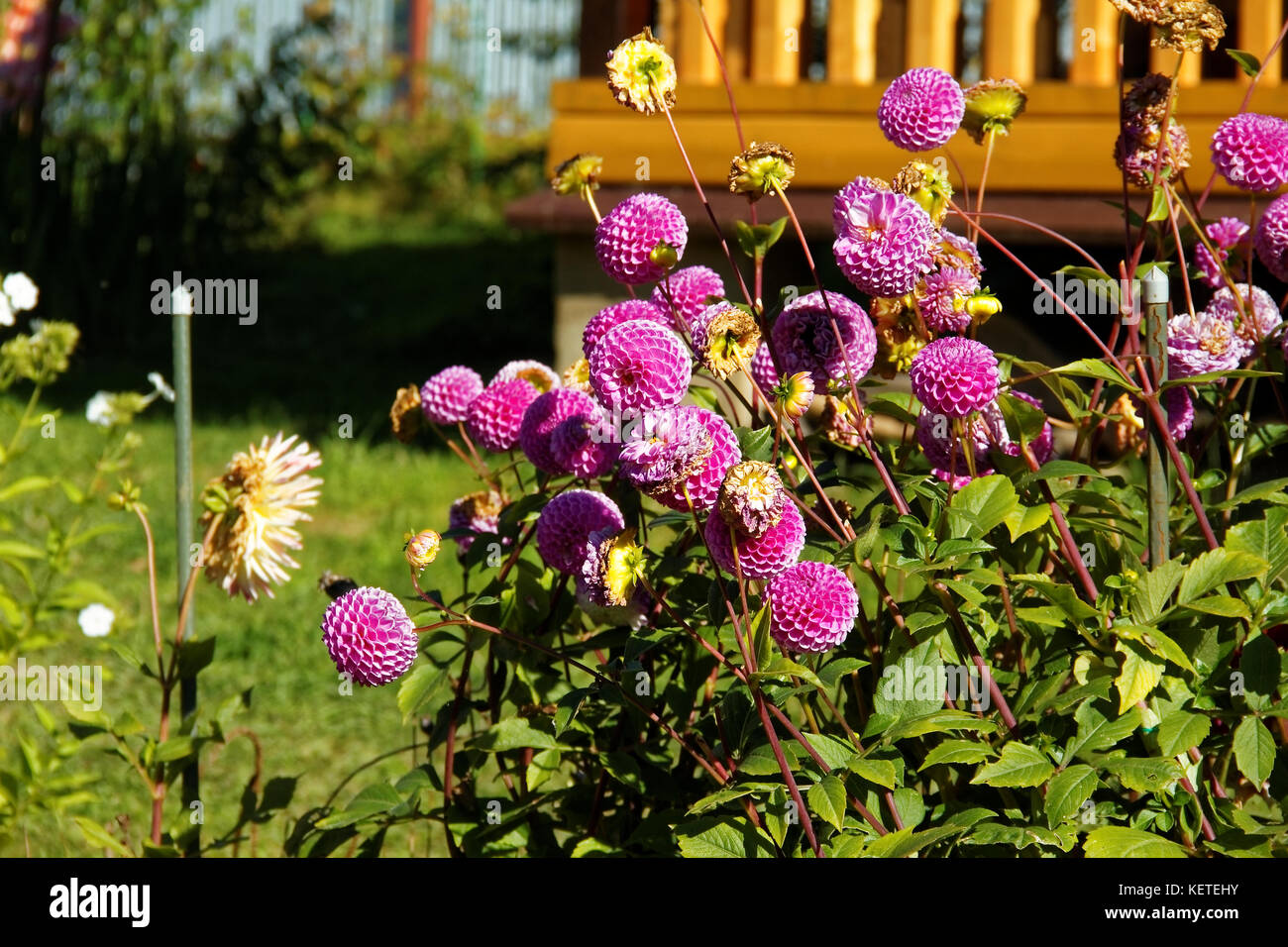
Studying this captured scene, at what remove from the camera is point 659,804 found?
5.33ft

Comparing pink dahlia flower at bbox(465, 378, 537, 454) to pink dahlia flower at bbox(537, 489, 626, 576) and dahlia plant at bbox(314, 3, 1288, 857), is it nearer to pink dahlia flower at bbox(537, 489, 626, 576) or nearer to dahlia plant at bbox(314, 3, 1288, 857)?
dahlia plant at bbox(314, 3, 1288, 857)

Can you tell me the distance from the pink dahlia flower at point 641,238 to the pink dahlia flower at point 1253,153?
0.61 meters

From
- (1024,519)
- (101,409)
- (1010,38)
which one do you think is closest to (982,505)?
(1024,519)

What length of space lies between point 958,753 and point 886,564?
180 mm

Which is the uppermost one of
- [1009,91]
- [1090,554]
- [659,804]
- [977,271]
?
[1009,91]

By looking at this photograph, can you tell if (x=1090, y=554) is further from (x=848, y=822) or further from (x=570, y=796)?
(x=570, y=796)

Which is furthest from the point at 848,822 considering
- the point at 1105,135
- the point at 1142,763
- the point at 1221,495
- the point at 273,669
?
the point at 1105,135

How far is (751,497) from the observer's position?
1138 mm

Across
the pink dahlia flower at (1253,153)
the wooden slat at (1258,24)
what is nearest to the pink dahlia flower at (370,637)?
the pink dahlia flower at (1253,153)

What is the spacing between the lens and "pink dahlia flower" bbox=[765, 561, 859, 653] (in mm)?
1218

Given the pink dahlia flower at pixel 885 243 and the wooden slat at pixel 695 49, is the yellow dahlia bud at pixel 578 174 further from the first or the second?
the wooden slat at pixel 695 49

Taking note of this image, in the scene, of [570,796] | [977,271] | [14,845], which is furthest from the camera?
[14,845]

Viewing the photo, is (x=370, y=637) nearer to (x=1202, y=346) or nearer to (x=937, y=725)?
(x=937, y=725)
